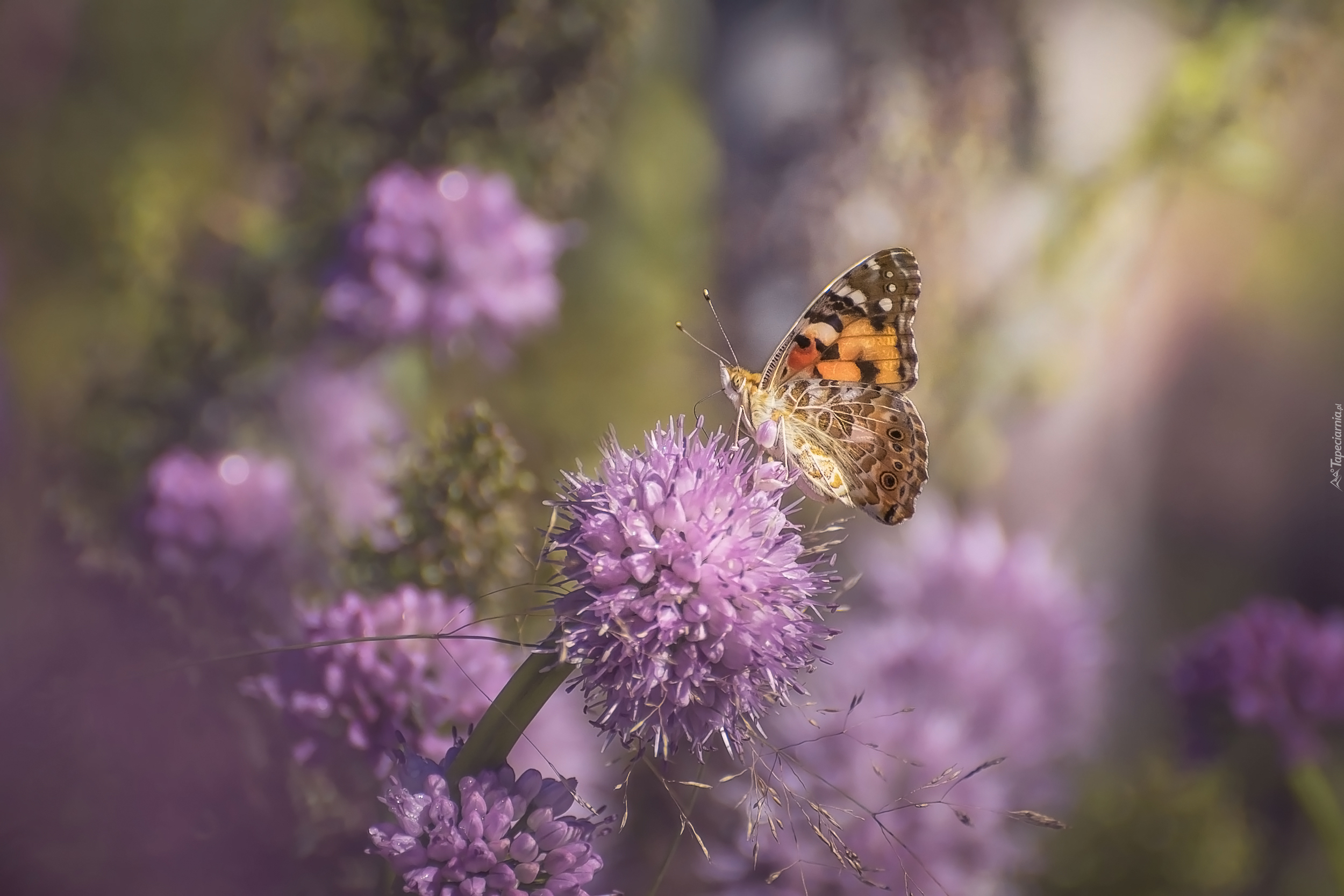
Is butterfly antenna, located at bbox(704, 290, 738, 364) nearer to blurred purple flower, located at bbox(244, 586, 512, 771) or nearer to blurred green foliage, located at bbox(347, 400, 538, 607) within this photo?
blurred green foliage, located at bbox(347, 400, 538, 607)

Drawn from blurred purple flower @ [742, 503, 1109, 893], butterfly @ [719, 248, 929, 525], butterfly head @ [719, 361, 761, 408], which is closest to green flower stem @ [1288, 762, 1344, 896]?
blurred purple flower @ [742, 503, 1109, 893]

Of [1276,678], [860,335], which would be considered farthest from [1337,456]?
[860,335]

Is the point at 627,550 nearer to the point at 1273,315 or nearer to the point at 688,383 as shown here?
the point at 688,383

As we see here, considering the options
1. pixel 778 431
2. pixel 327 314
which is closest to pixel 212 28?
pixel 327 314

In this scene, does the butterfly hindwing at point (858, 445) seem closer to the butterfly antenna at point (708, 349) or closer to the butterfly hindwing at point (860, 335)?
the butterfly hindwing at point (860, 335)

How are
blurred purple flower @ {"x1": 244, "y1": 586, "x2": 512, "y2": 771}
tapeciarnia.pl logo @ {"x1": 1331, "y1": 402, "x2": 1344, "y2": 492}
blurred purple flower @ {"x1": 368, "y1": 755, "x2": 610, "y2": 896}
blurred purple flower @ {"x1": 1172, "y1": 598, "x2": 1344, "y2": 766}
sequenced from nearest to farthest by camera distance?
blurred purple flower @ {"x1": 368, "y1": 755, "x2": 610, "y2": 896} → blurred purple flower @ {"x1": 244, "y1": 586, "x2": 512, "y2": 771} → blurred purple flower @ {"x1": 1172, "y1": 598, "x2": 1344, "y2": 766} → tapeciarnia.pl logo @ {"x1": 1331, "y1": 402, "x2": 1344, "y2": 492}

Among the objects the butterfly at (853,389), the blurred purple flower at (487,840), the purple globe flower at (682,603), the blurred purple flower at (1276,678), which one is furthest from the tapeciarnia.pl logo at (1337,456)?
the blurred purple flower at (487,840)

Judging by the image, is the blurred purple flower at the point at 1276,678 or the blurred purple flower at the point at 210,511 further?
the blurred purple flower at the point at 1276,678
